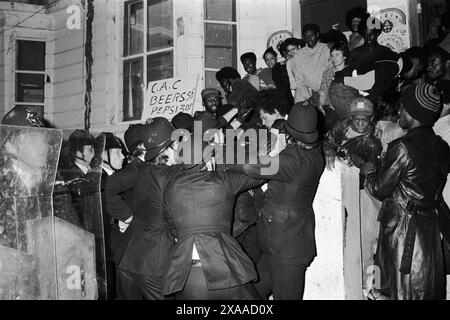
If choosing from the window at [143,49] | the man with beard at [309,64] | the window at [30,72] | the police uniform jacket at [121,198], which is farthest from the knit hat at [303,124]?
the window at [30,72]

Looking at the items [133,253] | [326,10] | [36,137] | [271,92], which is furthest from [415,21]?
[36,137]

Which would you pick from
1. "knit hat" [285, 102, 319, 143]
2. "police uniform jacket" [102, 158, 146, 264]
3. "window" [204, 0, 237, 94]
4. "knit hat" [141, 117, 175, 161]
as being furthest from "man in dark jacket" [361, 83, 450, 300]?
"window" [204, 0, 237, 94]

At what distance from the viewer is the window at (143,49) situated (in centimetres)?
907

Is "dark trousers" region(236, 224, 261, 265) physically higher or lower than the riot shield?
lower

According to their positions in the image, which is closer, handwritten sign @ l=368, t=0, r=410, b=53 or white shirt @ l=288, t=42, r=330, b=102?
white shirt @ l=288, t=42, r=330, b=102

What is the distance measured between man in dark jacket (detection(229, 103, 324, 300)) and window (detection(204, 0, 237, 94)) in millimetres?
5186

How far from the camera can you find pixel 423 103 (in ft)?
12.6

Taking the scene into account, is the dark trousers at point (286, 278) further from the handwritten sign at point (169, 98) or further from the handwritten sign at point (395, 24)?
the handwritten sign at point (395, 24)

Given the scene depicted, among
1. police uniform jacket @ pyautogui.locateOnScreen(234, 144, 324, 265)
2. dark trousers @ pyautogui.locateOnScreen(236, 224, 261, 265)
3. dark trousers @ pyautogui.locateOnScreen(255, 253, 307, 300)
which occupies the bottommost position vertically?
dark trousers @ pyautogui.locateOnScreen(255, 253, 307, 300)

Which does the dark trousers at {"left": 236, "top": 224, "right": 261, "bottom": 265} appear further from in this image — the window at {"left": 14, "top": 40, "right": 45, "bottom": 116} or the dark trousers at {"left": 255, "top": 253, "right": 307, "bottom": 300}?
the window at {"left": 14, "top": 40, "right": 45, "bottom": 116}

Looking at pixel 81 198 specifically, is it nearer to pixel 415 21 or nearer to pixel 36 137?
pixel 36 137

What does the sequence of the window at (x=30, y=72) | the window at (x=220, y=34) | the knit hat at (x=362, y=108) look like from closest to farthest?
the knit hat at (x=362, y=108), the window at (x=220, y=34), the window at (x=30, y=72)

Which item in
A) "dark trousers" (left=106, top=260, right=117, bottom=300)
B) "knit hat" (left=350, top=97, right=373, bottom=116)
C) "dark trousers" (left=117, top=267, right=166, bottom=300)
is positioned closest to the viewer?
"dark trousers" (left=117, top=267, right=166, bottom=300)

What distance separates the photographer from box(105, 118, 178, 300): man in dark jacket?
407 centimetres
